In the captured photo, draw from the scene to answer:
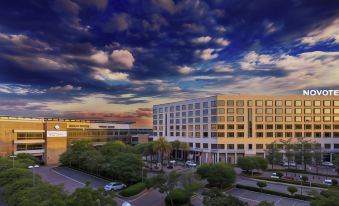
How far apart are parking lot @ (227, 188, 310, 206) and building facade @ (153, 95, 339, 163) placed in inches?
1887

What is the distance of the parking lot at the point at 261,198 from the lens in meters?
48.7

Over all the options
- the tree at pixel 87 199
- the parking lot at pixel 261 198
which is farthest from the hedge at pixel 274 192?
the tree at pixel 87 199

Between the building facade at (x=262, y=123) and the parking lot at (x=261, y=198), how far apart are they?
157 ft

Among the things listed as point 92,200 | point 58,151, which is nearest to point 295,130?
point 58,151

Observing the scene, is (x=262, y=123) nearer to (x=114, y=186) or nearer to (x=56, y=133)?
(x=114, y=186)

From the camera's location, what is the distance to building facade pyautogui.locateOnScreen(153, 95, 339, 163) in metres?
105

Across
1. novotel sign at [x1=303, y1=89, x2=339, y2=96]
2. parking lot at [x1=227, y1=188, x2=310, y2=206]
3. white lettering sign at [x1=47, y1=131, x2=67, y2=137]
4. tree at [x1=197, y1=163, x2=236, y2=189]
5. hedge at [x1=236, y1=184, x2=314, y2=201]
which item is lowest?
parking lot at [x1=227, y1=188, x2=310, y2=206]

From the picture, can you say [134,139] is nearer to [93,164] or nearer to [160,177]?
[93,164]

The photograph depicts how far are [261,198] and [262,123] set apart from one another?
192 ft

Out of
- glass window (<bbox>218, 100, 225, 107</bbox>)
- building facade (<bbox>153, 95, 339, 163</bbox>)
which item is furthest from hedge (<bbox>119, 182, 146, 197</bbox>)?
glass window (<bbox>218, 100, 225, 107</bbox>)

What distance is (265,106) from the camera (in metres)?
107

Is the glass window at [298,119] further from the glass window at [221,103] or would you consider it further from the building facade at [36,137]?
the building facade at [36,137]

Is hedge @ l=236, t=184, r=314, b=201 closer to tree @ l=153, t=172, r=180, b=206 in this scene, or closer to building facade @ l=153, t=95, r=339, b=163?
tree @ l=153, t=172, r=180, b=206

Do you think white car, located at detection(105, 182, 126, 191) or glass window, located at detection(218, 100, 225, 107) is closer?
white car, located at detection(105, 182, 126, 191)
